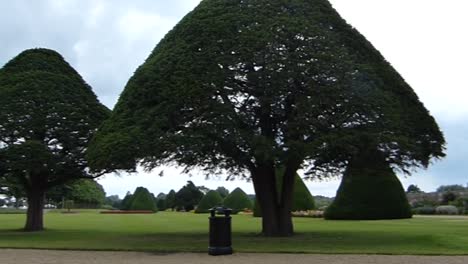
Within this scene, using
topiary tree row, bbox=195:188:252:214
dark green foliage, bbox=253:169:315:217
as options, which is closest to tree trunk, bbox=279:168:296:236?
dark green foliage, bbox=253:169:315:217

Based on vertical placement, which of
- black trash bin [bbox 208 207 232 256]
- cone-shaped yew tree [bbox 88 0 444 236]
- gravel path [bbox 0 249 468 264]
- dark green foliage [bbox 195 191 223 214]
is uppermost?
cone-shaped yew tree [bbox 88 0 444 236]

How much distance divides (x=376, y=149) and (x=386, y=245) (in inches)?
144

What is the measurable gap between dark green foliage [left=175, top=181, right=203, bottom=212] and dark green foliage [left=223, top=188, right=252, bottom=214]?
13726 millimetres

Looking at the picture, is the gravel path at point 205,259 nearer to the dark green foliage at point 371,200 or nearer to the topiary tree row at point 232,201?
the dark green foliage at point 371,200

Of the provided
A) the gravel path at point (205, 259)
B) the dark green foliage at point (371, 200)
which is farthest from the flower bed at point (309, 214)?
the gravel path at point (205, 259)

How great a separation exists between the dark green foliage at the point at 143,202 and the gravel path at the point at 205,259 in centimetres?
5961

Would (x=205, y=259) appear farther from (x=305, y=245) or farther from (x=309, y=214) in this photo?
(x=309, y=214)

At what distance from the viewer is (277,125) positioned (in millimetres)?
21422

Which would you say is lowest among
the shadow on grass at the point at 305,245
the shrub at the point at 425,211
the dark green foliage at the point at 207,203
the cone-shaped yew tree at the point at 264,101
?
the shadow on grass at the point at 305,245

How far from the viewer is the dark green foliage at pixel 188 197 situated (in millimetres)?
78438

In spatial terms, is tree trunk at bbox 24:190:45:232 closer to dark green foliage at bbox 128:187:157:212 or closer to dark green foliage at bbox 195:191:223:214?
dark green foliage at bbox 195:191:223:214

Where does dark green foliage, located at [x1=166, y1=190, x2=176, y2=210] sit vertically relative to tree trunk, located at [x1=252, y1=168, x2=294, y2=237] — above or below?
above

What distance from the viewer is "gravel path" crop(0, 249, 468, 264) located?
14109mm

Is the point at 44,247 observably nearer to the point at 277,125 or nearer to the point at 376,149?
the point at 277,125
